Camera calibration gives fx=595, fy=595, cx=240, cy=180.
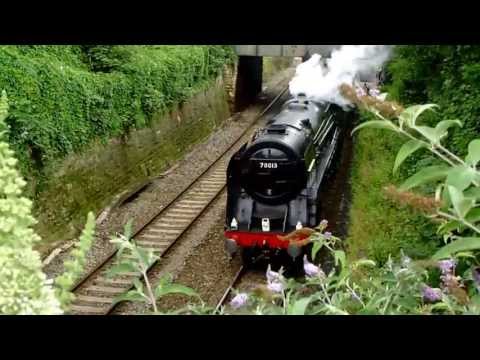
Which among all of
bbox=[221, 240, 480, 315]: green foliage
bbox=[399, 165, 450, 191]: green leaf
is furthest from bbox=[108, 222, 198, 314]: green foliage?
bbox=[399, 165, 450, 191]: green leaf

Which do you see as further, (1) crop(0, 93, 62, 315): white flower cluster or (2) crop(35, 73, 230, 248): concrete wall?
(2) crop(35, 73, 230, 248): concrete wall

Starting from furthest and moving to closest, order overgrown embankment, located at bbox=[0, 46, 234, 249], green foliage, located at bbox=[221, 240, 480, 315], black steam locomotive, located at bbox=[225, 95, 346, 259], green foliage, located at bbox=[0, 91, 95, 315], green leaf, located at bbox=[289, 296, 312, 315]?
1. overgrown embankment, located at bbox=[0, 46, 234, 249]
2. black steam locomotive, located at bbox=[225, 95, 346, 259]
3. green foliage, located at bbox=[221, 240, 480, 315]
4. green leaf, located at bbox=[289, 296, 312, 315]
5. green foliage, located at bbox=[0, 91, 95, 315]

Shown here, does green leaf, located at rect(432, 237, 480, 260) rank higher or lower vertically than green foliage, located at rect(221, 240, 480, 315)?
higher

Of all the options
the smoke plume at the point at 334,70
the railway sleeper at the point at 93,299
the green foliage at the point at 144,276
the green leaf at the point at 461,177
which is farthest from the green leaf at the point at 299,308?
the smoke plume at the point at 334,70

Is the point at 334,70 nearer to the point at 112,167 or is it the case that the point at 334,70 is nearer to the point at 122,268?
the point at 112,167

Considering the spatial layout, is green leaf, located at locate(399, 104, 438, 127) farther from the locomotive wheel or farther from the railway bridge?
the railway bridge

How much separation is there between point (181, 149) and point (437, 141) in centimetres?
1648

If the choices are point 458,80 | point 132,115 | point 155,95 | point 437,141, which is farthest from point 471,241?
point 155,95

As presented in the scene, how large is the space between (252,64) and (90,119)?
1571cm

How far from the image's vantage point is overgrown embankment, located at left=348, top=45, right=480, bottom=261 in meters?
7.46

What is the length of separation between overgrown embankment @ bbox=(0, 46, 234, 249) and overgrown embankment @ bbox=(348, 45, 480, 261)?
5458 mm

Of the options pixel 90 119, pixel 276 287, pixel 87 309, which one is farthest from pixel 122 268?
pixel 90 119

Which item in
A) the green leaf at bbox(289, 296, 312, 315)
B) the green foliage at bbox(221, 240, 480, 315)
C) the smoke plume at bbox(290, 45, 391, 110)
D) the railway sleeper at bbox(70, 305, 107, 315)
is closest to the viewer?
the green leaf at bbox(289, 296, 312, 315)

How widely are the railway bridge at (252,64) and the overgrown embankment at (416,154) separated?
7.77 metres
